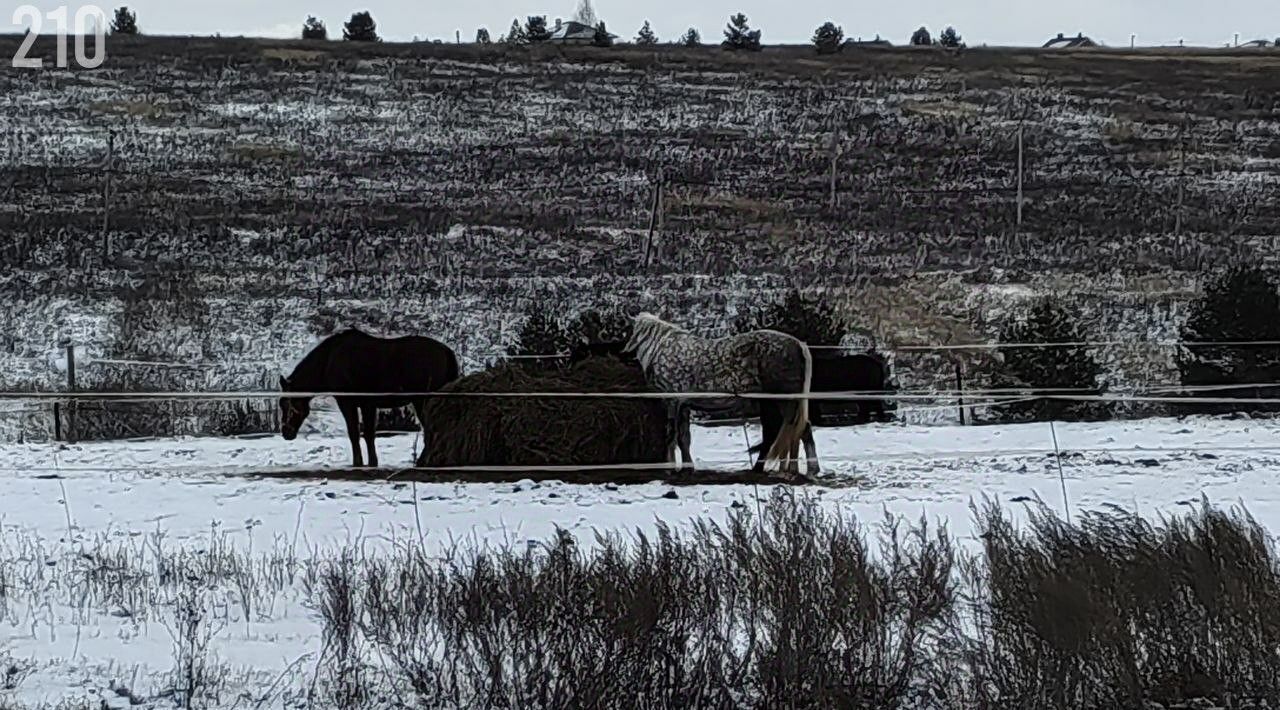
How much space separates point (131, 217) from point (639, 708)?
3157 centimetres

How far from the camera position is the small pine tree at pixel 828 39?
206 feet

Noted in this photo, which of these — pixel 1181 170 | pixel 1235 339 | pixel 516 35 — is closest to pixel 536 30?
pixel 516 35

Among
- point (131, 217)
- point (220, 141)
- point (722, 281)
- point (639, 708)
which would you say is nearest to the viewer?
point (639, 708)

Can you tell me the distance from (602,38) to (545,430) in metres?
55.4

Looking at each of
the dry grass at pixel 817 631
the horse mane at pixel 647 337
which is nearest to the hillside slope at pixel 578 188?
the horse mane at pixel 647 337

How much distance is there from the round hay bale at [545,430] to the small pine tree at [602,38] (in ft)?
175

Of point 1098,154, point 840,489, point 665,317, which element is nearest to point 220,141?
point 665,317

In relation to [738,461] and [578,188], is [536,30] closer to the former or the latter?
[578,188]

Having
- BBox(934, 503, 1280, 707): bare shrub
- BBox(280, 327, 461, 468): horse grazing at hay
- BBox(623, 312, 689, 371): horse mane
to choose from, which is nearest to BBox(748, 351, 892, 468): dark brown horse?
BBox(623, 312, 689, 371): horse mane

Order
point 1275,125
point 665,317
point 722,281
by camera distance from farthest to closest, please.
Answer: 1. point 1275,125
2. point 722,281
3. point 665,317

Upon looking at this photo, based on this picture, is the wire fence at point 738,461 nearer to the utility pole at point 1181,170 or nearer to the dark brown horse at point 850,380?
the dark brown horse at point 850,380

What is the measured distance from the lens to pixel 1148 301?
84.9 ft

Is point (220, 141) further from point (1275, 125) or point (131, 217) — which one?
point (1275, 125)

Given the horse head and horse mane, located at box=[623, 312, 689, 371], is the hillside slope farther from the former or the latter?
horse mane, located at box=[623, 312, 689, 371]
